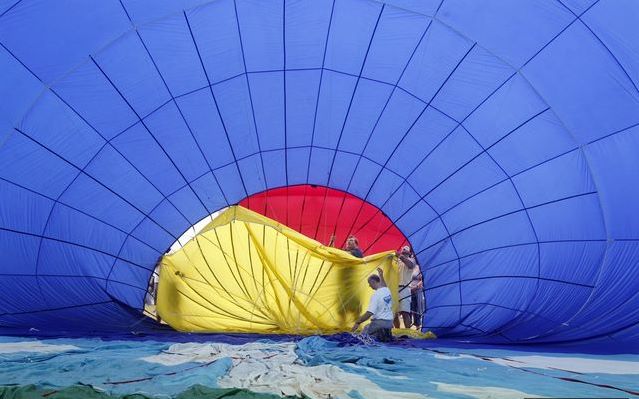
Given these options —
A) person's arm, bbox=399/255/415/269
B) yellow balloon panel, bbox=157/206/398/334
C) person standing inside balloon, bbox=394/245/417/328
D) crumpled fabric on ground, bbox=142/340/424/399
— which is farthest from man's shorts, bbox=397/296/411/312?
crumpled fabric on ground, bbox=142/340/424/399

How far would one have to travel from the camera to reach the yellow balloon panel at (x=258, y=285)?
6.53 m

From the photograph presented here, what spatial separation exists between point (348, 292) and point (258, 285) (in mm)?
995

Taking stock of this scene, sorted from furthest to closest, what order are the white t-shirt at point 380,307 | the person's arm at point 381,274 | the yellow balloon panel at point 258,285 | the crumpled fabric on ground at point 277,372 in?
the yellow balloon panel at point 258,285 → the person's arm at point 381,274 → the white t-shirt at point 380,307 → the crumpled fabric on ground at point 277,372

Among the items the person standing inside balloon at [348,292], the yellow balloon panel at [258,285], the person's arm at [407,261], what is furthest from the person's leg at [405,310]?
the person standing inside balloon at [348,292]

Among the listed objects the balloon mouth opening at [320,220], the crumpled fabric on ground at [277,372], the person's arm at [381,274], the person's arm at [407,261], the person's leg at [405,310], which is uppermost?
the balloon mouth opening at [320,220]

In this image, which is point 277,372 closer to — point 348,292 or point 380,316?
point 380,316

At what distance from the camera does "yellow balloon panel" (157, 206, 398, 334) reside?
21.4ft

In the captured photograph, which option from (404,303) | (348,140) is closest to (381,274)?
(404,303)

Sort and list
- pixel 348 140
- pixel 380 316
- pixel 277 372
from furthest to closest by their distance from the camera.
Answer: pixel 348 140, pixel 380 316, pixel 277 372

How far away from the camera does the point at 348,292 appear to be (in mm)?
6691

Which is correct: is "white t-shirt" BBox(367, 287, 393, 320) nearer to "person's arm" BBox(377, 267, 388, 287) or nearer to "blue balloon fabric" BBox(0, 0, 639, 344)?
"person's arm" BBox(377, 267, 388, 287)

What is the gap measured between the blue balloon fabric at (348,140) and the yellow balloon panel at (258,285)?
38 centimetres

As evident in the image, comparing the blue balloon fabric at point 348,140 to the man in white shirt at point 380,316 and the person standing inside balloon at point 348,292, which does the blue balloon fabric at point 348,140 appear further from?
the man in white shirt at point 380,316

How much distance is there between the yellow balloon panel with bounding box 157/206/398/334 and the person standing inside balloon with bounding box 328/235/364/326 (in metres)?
0.01
